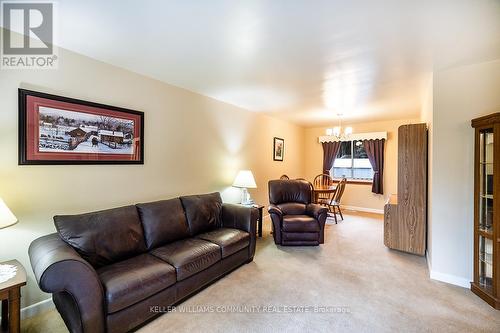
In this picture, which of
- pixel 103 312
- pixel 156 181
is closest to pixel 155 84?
pixel 156 181

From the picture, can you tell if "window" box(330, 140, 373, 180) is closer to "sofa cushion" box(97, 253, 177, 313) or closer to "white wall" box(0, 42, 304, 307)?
"white wall" box(0, 42, 304, 307)

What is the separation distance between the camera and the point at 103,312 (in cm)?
162

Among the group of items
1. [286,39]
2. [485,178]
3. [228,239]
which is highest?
[286,39]

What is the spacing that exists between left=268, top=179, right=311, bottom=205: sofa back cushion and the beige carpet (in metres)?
1.18

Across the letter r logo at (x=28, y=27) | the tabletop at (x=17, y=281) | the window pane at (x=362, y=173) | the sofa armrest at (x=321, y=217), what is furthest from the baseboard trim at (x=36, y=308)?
the window pane at (x=362, y=173)

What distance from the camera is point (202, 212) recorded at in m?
2.99

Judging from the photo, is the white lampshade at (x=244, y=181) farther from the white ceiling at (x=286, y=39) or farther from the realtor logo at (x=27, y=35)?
the realtor logo at (x=27, y=35)

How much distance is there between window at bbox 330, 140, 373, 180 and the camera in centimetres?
616

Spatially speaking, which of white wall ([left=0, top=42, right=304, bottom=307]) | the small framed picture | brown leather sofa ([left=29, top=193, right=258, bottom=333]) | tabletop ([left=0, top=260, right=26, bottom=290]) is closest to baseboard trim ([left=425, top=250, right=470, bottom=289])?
brown leather sofa ([left=29, top=193, right=258, bottom=333])

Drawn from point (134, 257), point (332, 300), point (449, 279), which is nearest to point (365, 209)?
point (449, 279)

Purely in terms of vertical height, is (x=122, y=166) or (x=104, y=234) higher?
(x=122, y=166)

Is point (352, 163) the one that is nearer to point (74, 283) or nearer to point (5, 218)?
point (74, 283)

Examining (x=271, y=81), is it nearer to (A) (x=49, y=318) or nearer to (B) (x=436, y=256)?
(B) (x=436, y=256)

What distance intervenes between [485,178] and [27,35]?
4460mm
